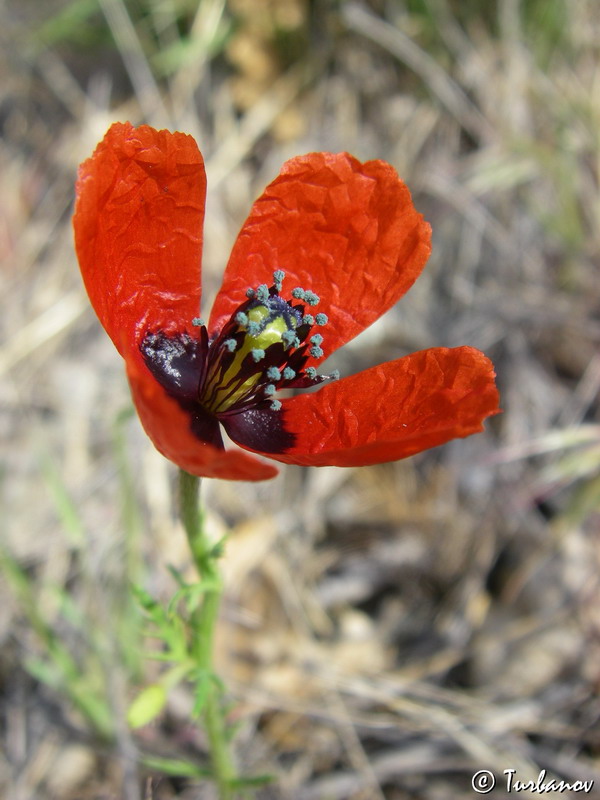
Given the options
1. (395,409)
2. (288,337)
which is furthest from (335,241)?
(395,409)

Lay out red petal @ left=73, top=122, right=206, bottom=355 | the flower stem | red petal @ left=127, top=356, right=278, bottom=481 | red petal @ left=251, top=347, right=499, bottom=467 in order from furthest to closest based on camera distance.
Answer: the flower stem → red petal @ left=73, top=122, right=206, bottom=355 → red petal @ left=251, top=347, right=499, bottom=467 → red petal @ left=127, top=356, right=278, bottom=481

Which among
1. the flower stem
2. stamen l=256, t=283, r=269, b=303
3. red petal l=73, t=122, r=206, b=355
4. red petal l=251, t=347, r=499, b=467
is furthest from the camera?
stamen l=256, t=283, r=269, b=303

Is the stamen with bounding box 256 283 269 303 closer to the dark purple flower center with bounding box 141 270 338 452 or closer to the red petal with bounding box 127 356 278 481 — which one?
the dark purple flower center with bounding box 141 270 338 452

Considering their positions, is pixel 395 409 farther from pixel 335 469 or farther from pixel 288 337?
pixel 335 469

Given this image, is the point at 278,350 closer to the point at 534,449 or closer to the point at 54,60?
the point at 534,449

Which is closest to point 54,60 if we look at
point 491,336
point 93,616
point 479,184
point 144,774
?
point 479,184

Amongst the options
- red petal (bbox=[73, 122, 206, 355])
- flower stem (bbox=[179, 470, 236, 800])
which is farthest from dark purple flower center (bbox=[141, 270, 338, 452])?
flower stem (bbox=[179, 470, 236, 800])

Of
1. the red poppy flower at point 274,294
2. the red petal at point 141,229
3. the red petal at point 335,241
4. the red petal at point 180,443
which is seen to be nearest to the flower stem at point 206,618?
the red poppy flower at point 274,294
